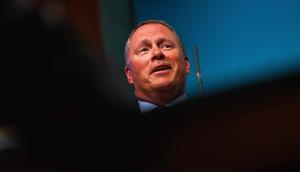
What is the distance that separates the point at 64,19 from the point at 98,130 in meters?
1.29

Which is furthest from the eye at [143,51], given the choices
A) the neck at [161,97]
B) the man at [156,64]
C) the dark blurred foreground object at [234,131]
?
the dark blurred foreground object at [234,131]

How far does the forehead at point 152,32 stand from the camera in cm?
91

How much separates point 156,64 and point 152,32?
8 cm

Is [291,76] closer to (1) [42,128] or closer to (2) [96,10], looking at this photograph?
(1) [42,128]

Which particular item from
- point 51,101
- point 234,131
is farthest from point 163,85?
point 234,131

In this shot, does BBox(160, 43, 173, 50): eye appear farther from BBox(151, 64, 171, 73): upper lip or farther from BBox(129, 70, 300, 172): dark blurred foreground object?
BBox(129, 70, 300, 172): dark blurred foreground object

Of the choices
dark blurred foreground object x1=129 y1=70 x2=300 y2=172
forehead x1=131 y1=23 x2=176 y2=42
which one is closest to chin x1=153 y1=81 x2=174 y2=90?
forehead x1=131 y1=23 x2=176 y2=42

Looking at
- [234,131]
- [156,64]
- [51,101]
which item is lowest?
[234,131]

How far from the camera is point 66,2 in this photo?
5.28ft

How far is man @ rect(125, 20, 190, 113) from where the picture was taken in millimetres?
840

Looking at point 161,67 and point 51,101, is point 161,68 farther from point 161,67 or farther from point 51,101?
point 51,101

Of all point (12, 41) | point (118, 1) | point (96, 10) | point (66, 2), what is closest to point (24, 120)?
point (12, 41)

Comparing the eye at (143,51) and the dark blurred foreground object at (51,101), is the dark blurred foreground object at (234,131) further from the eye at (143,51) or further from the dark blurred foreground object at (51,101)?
the eye at (143,51)

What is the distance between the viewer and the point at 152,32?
0.91 m
